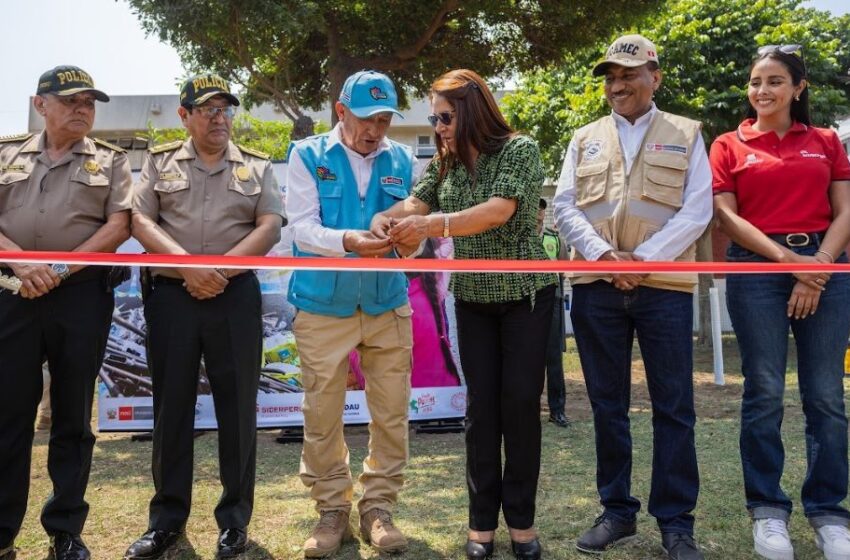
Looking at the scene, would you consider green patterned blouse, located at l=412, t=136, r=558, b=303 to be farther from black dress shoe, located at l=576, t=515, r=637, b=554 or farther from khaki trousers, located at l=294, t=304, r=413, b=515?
black dress shoe, located at l=576, t=515, r=637, b=554

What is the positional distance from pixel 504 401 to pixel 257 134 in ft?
88.4

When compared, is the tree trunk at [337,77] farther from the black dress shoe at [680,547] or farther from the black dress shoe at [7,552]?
the black dress shoe at [680,547]

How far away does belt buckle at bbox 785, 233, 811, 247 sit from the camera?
3.53m

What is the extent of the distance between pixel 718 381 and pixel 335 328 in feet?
25.0

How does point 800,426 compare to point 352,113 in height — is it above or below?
below

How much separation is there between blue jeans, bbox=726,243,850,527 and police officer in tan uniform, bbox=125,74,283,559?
7.29 feet

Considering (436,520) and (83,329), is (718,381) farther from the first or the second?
(83,329)

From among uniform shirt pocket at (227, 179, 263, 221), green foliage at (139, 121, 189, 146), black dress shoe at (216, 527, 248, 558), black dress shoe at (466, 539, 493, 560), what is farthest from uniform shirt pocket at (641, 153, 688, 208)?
green foliage at (139, 121, 189, 146)

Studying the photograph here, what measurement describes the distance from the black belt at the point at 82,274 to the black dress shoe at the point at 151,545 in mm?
1151

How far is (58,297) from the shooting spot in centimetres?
348

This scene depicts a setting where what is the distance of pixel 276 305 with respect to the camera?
6.75m

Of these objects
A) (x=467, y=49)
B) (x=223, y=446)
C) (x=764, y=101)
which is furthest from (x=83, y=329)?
(x=467, y=49)

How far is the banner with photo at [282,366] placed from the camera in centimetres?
671

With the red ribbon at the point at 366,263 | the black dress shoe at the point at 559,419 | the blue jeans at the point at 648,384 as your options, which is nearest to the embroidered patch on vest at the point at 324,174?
the red ribbon at the point at 366,263
